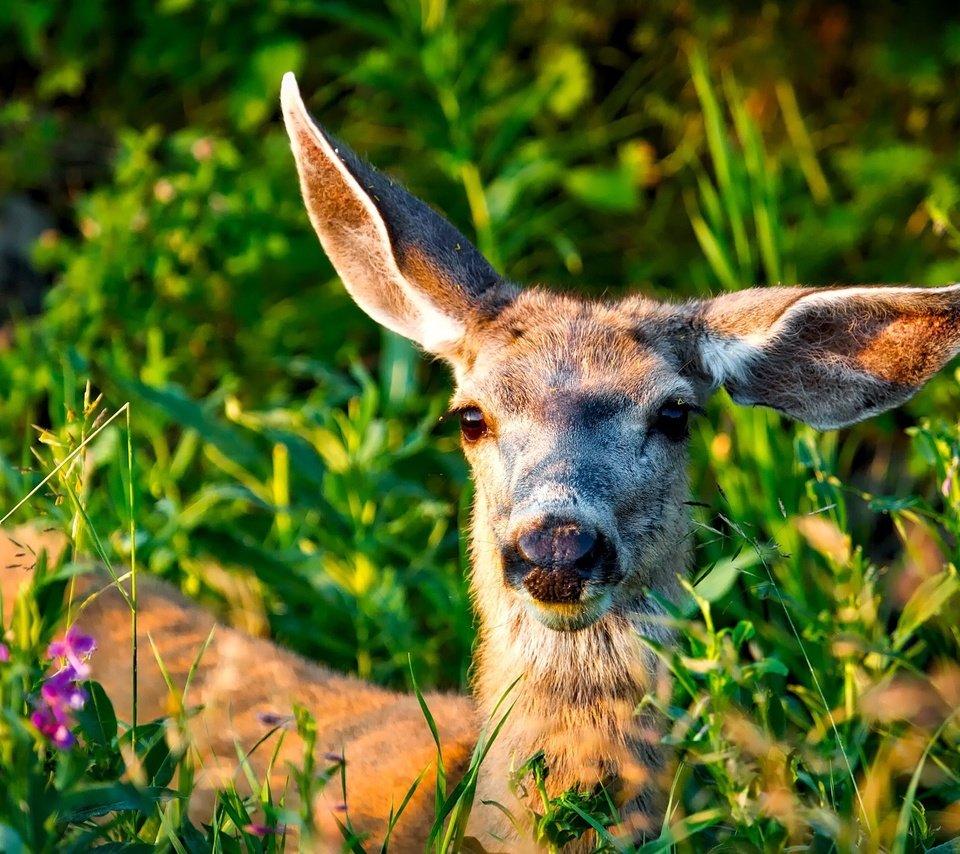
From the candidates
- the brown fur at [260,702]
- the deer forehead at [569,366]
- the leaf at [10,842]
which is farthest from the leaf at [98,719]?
the deer forehead at [569,366]

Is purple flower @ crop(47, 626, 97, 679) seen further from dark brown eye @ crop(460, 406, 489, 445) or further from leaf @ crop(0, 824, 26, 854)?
dark brown eye @ crop(460, 406, 489, 445)

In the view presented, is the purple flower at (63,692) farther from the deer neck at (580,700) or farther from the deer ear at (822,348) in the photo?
the deer ear at (822,348)

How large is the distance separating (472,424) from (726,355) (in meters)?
0.65

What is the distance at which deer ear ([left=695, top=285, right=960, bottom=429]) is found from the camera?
326 centimetres

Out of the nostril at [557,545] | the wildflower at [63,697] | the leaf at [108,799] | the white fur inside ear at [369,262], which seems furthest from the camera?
the white fur inside ear at [369,262]

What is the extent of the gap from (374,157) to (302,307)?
3.47ft

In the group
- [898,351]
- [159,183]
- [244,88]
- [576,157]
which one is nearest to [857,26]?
[576,157]

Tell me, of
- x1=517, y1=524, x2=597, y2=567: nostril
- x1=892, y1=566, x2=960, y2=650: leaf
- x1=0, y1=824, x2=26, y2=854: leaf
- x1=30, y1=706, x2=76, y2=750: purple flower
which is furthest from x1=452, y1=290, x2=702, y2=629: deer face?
x1=0, y1=824, x2=26, y2=854: leaf

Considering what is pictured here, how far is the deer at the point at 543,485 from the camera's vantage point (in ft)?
9.59

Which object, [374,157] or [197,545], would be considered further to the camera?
[374,157]

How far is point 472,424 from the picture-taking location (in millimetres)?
3346

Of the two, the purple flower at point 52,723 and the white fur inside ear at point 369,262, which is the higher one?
the white fur inside ear at point 369,262

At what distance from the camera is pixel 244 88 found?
6.18 metres

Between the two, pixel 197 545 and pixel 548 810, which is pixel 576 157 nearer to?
pixel 197 545
